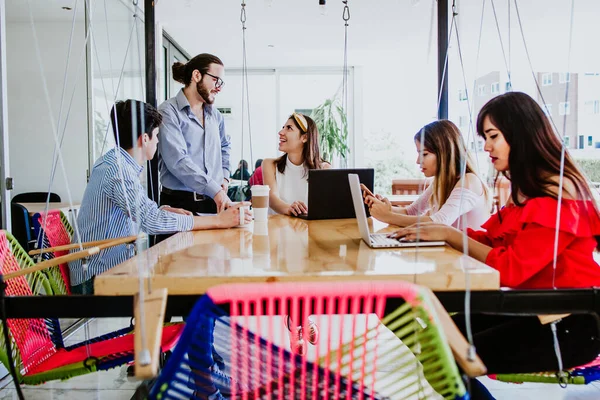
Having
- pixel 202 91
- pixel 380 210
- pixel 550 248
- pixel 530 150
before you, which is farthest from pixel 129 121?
pixel 550 248

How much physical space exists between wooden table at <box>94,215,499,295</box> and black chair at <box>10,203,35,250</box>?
1641 millimetres

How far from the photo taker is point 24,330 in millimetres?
1458

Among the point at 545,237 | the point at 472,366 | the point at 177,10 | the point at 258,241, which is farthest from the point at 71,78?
the point at 472,366

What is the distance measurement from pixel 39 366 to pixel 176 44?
589cm

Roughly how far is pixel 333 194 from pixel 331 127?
222 inches

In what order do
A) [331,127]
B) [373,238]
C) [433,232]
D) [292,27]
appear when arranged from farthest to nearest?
[331,127], [292,27], [373,238], [433,232]

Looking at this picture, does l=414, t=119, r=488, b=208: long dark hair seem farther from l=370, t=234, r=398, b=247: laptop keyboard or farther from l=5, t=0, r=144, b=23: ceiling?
l=5, t=0, r=144, b=23: ceiling

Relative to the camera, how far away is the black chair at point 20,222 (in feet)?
9.73

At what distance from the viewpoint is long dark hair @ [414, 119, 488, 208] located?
7.38 ft

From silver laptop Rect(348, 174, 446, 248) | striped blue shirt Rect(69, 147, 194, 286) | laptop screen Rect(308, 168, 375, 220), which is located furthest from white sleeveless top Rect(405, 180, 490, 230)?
striped blue shirt Rect(69, 147, 194, 286)

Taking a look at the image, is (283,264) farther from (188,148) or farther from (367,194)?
(188,148)

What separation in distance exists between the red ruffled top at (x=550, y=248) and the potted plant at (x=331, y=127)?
21.3 feet

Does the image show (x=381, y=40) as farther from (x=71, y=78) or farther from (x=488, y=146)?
(x=488, y=146)

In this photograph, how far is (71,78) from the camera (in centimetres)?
406
